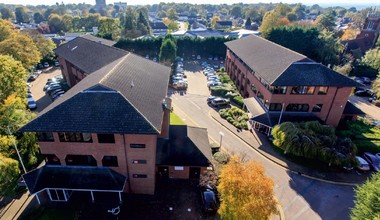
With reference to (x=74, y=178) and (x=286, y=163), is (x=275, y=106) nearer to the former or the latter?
(x=286, y=163)

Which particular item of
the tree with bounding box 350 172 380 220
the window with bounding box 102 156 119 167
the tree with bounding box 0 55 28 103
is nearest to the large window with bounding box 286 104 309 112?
the tree with bounding box 350 172 380 220

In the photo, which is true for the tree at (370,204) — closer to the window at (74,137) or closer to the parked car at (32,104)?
the window at (74,137)

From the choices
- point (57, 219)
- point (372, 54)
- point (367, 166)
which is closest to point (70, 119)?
point (57, 219)

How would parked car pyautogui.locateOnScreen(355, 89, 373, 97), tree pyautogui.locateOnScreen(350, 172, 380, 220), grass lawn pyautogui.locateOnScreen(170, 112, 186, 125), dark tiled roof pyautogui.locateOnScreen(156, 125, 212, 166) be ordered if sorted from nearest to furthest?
tree pyautogui.locateOnScreen(350, 172, 380, 220) < dark tiled roof pyautogui.locateOnScreen(156, 125, 212, 166) < grass lawn pyautogui.locateOnScreen(170, 112, 186, 125) < parked car pyautogui.locateOnScreen(355, 89, 373, 97)

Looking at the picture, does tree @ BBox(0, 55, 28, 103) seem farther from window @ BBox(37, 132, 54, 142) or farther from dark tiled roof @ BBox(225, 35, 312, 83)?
dark tiled roof @ BBox(225, 35, 312, 83)

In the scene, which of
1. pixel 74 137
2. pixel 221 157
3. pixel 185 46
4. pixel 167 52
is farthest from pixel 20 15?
pixel 221 157

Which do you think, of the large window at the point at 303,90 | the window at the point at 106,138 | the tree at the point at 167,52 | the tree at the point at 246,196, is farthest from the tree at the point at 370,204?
the tree at the point at 167,52

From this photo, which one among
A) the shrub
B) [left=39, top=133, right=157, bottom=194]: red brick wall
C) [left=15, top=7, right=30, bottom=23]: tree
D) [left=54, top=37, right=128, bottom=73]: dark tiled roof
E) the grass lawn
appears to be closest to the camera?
[left=39, top=133, right=157, bottom=194]: red brick wall
